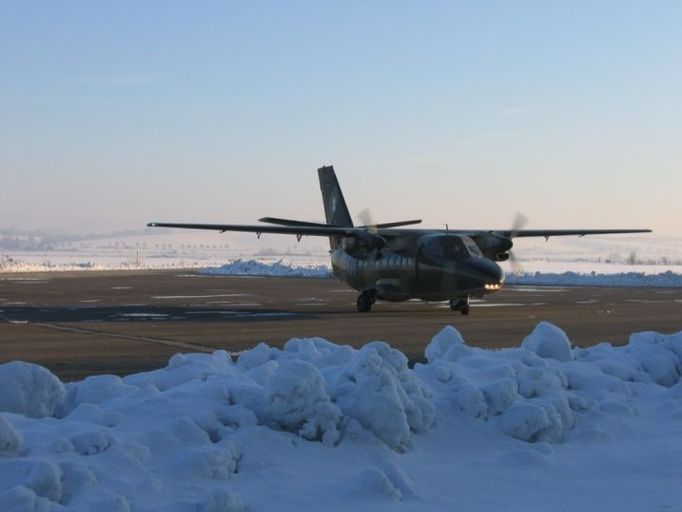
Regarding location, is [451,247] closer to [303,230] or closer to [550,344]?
[303,230]

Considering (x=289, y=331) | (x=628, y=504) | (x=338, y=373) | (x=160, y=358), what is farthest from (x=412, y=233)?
(x=628, y=504)

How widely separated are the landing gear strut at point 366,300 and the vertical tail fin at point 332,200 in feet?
20.9

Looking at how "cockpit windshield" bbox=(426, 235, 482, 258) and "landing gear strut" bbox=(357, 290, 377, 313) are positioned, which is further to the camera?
"landing gear strut" bbox=(357, 290, 377, 313)

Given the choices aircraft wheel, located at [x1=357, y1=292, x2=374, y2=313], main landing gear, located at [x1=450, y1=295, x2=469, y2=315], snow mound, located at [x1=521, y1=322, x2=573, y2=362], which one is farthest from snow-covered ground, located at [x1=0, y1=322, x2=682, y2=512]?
aircraft wheel, located at [x1=357, y1=292, x2=374, y2=313]

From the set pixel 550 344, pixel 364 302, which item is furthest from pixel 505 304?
pixel 550 344

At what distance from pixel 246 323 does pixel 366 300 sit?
21.4 ft

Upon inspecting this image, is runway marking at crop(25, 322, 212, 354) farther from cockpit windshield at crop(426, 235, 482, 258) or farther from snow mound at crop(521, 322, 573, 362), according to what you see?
cockpit windshield at crop(426, 235, 482, 258)

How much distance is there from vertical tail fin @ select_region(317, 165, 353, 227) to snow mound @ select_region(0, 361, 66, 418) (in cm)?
2464

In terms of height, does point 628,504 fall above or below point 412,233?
below

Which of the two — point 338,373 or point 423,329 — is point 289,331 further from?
point 338,373

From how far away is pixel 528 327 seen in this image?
18969mm

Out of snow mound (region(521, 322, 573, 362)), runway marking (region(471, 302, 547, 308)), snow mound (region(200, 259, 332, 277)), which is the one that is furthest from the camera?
snow mound (region(200, 259, 332, 277))

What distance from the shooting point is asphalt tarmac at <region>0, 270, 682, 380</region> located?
45.8ft

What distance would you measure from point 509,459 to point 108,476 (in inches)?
122
